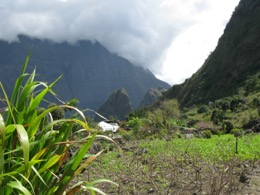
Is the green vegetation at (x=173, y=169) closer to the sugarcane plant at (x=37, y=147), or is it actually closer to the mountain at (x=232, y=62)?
the sugarcane plant at (x=37, y=147)

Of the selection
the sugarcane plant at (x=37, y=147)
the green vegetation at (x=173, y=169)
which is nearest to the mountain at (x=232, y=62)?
the green vegetation at (x=173, y=169)

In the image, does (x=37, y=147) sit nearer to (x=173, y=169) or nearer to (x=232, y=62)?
(x=173, y=169)

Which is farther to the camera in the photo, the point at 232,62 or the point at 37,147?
the point at 232,62

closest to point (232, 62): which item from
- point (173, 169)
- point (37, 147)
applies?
point (173, 169)

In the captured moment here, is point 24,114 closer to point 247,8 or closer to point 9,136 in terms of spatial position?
point 9,136

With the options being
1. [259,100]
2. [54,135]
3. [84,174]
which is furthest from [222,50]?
[54,135]

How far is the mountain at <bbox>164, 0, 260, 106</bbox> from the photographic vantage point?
7394 centimetres

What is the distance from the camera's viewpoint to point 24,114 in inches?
120

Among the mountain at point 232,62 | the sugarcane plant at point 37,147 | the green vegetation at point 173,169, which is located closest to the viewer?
the sugarcane plant at point 37,147

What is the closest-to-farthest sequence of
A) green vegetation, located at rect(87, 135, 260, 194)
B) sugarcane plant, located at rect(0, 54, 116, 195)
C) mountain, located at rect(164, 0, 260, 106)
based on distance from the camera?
sugarcane plant, located at rect(0, 54, 116, 195) → green vegetation, located at rect(87, 135, 260, 194) → mountain, located at rect(164, 0, 260, 106)

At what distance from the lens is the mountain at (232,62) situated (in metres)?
73.9

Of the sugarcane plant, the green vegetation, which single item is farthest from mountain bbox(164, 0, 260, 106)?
the sugarcane plant

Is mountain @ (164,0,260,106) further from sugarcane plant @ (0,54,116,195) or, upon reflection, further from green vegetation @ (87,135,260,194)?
sugarcane plant @ (0,54,116,195)

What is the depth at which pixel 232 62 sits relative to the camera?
77438mm
